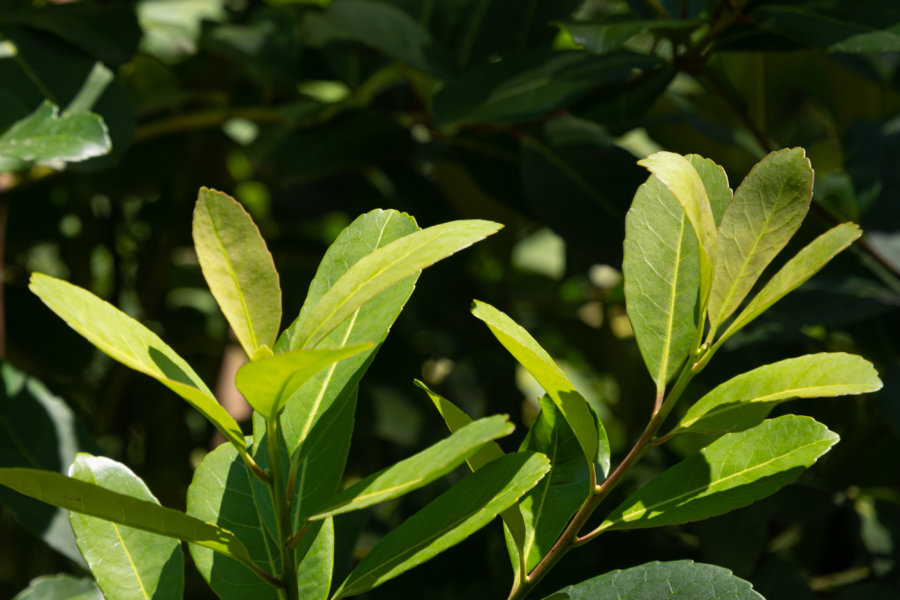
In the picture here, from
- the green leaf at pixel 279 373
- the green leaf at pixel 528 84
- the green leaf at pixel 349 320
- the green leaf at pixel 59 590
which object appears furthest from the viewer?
the green leaf at pixel 528 84

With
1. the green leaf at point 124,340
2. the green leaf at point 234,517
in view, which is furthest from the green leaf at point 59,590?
the green leaf at point 124,340

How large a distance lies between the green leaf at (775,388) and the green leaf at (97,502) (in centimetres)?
23

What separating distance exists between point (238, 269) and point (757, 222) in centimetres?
24

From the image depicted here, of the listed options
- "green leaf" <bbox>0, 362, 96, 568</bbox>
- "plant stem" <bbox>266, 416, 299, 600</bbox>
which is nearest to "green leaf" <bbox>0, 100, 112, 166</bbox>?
"green leaf" <bbox>0, 362, 96, 568</bbox>

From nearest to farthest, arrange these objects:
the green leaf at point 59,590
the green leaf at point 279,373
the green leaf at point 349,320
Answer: the green leaf at point 279,373 → the green leaf at point 349,320 → the green leaf at point 59,590

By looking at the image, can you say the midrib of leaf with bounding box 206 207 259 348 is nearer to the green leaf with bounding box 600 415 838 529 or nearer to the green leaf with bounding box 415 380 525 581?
the green leaf with bounding box 415 380 525 581

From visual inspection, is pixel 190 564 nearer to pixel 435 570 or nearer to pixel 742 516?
pixel 435 570

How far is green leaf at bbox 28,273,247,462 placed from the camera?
1.12 ft

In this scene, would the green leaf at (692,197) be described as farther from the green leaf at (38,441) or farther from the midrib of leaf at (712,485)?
the green leaf at (38,441)

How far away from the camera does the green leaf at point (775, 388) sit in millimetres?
380

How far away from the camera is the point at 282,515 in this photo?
39cm

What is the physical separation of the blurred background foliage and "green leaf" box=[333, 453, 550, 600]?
0.80 ft

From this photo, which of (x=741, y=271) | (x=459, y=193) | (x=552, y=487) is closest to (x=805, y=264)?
(x=741, y=271)

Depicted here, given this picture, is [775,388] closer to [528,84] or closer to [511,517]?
[511,517]
